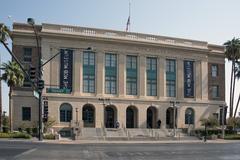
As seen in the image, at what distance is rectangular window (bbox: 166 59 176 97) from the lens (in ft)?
238

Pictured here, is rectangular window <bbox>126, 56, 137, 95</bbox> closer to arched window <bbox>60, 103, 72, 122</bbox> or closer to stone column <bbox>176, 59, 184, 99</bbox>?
stone column <bbox>176, 59, 184, 99</bbox>

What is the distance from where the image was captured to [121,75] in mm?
68938

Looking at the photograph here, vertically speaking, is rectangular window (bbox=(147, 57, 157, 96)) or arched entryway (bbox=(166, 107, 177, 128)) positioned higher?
rectangular window (bbox=(147, 57, 157, 96))

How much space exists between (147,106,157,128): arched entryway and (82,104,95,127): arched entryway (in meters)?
9.73

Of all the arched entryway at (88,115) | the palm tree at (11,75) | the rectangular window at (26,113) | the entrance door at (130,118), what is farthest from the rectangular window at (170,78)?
the palm tree at (11,75)

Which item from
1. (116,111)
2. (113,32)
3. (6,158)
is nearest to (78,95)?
(116,111)

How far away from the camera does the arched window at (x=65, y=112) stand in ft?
215

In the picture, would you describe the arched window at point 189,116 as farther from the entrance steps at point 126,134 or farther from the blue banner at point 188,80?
the entrance steps at point 126,134

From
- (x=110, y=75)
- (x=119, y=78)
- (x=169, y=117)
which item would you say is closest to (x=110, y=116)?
(x=119, y=78)

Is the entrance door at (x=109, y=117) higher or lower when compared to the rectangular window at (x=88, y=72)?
lower

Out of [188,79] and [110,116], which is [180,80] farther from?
[110,116]

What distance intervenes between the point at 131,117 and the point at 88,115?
7.57 meters

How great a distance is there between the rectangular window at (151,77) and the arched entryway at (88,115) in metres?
9.81

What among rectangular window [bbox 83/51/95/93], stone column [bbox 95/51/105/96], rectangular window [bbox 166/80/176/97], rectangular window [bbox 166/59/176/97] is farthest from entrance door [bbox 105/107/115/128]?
rectangular window [bbox 166/80/176/97]
